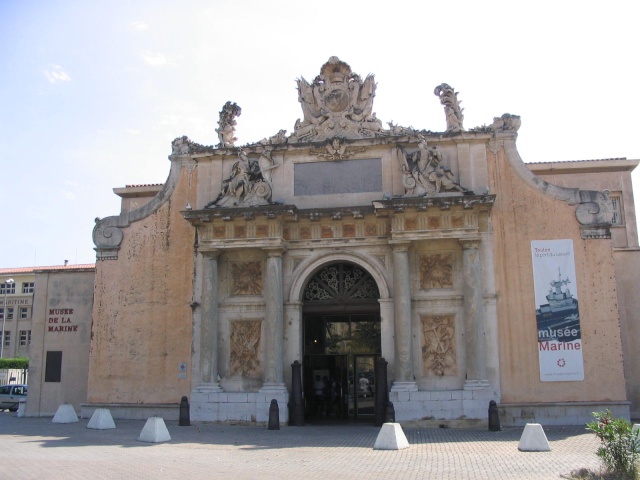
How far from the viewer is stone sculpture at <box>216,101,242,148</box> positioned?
22.0 m

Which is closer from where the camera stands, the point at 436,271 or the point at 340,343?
the point at 436,271

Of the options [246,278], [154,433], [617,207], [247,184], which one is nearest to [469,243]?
[246,278]

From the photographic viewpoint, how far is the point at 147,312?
2112 cm

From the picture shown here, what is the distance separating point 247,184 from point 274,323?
4543mm

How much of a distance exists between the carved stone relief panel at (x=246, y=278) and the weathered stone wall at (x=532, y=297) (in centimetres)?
739

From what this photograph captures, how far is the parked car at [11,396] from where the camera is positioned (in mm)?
31019

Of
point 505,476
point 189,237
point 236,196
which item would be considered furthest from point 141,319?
point 505,476

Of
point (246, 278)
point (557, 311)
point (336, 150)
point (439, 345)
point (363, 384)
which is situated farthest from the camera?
point (363, 384)

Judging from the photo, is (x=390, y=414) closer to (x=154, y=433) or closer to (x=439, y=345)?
(x=439, y=345)

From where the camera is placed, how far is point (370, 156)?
68.1 ft

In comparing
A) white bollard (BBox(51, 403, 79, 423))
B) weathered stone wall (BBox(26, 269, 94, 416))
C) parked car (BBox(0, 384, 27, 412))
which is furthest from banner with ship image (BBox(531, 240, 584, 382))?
parked car (BBox(0, 384, 27, 412))

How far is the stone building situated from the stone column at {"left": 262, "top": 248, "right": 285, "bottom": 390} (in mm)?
60

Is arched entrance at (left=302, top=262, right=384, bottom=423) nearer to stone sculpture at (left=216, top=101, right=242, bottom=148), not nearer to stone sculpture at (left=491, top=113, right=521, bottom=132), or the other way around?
stone sculpture at (left=216, top=101, right=242, bottom=148)

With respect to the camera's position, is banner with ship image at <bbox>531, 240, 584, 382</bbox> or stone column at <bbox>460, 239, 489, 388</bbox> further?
banner with ship image at <bbox>531, 240, 584, 382</bbox>
